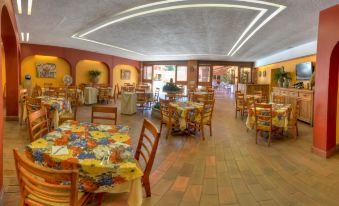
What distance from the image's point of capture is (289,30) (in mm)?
5945

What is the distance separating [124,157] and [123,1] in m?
3.29

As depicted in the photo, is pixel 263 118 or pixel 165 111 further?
pixel 165 111

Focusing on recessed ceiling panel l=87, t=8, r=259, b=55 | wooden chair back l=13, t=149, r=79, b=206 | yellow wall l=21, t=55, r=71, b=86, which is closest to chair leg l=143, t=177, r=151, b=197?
wooden chair back l=13, t=149, r=79, b=206

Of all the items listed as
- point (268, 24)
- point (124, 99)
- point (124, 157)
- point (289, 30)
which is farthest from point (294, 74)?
point (124, 157)

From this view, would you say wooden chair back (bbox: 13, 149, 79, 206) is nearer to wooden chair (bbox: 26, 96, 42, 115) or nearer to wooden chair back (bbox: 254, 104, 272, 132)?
wooden chair (bbox: 26, 96, 42, 115)

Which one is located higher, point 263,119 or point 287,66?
point 287,66

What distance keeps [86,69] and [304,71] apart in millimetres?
10155

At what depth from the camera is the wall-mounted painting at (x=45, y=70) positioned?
10.3m

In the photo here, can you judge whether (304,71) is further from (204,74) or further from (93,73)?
(93,73)

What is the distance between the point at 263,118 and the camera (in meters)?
4.50

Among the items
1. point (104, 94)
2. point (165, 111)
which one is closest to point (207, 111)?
point (165, 111)

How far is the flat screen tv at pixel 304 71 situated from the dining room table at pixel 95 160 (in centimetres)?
790

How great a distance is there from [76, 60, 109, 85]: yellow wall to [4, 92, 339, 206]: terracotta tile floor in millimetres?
7311

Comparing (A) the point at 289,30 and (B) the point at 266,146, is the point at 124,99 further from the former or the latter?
(A) the point at 289,30
